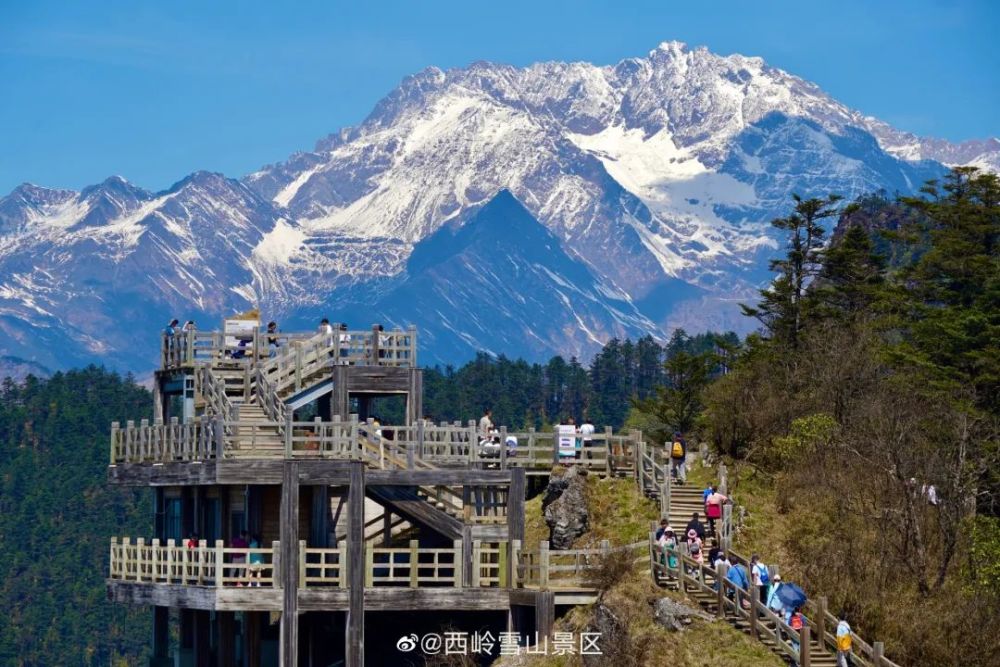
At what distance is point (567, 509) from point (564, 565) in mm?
3423

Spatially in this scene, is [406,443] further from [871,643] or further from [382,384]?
[871,643]

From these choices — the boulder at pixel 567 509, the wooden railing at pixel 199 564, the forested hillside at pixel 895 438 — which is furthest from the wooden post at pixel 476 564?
the forested hillside at pixel 895 438

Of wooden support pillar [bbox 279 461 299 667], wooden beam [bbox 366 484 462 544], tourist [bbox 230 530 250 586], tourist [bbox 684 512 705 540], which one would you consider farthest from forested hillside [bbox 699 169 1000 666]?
tourist [bbox 230 530 250 586]

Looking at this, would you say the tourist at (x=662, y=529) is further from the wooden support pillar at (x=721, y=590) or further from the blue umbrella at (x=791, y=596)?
the blue umbrella at (x=791, y=596)

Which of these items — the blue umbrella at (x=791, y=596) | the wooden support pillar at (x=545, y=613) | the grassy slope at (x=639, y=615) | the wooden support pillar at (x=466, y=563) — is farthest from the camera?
the wooden support pillar at (x=466, y=563)

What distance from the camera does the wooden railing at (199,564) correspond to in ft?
178

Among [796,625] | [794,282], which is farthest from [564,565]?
[794,282]

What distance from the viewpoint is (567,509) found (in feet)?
188

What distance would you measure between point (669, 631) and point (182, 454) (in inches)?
637

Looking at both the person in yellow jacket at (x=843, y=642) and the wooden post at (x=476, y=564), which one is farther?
the wooden post at (x=476, y=564)

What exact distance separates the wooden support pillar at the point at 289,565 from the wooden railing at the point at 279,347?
26.5ft

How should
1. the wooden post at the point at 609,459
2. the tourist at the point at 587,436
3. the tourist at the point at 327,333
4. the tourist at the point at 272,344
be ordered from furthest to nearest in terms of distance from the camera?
the tourist at the point at 272,344 → the tourist at the point at 327,333 → the tourist at the point at 587,436 → the wooden post at the point at 609,459

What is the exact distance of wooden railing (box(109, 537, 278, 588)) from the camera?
54.2m

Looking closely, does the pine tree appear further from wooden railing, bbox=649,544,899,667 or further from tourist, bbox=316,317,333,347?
wooden railing, bbox=649,544,899,667
